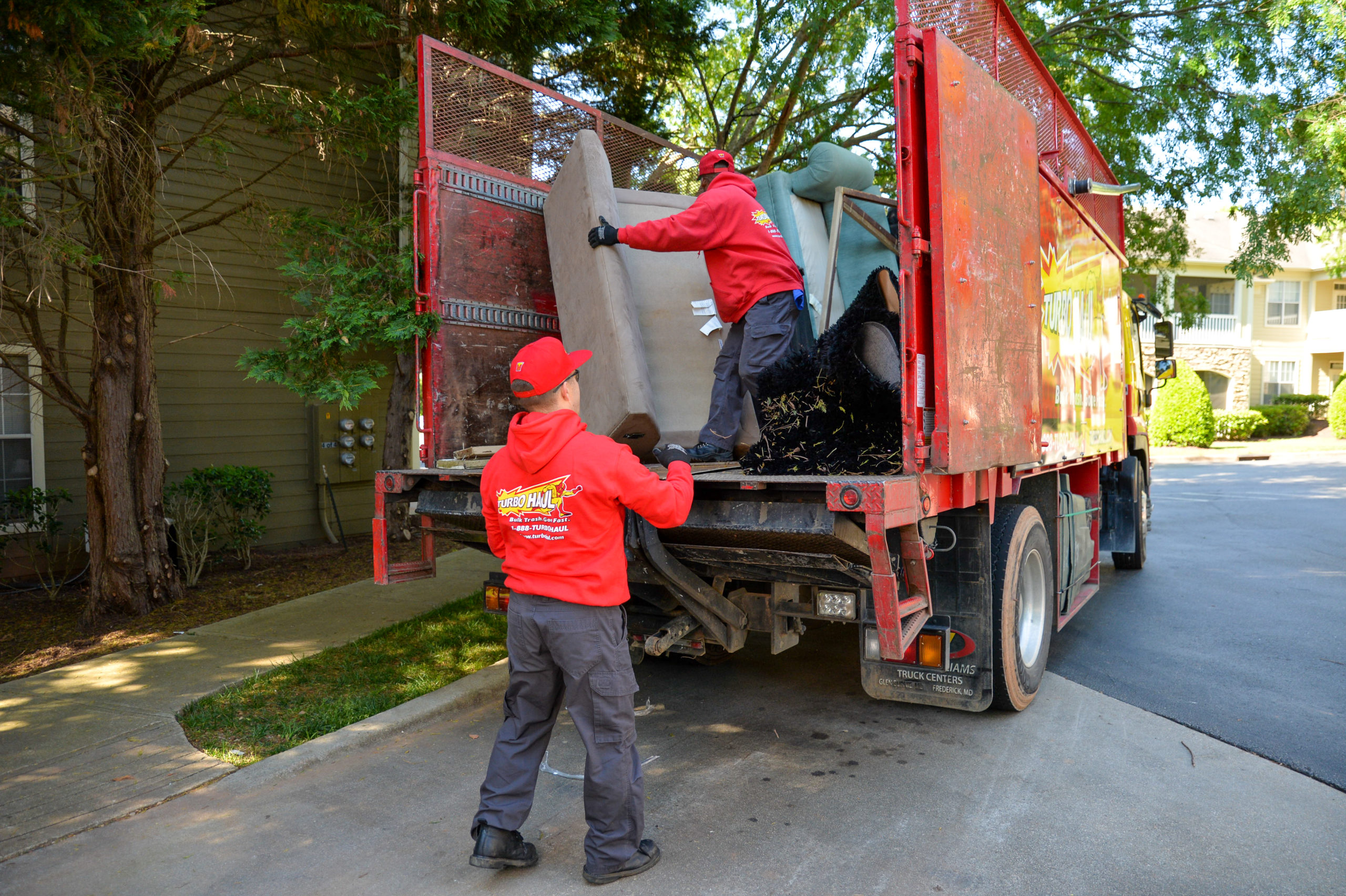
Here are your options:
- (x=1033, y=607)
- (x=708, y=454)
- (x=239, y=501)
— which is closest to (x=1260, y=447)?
(x=1033, y=607)

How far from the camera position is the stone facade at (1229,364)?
31875 mm

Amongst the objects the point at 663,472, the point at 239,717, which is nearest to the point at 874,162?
the point at 663,472

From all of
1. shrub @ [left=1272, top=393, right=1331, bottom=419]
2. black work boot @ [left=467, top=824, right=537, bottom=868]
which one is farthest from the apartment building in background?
black work boot @ [left=467, top=824, right=537, bottom=868]

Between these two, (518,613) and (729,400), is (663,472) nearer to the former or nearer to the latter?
(729,400)

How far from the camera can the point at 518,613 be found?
3.13 meters

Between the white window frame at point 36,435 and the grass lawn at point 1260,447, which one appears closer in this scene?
the white window frame at point 36,435

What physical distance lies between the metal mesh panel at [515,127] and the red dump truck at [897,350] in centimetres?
2

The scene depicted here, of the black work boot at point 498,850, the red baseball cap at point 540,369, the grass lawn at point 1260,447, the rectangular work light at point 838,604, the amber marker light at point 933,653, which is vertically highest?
the red baseball cap at point 540,369

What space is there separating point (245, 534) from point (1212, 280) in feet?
111

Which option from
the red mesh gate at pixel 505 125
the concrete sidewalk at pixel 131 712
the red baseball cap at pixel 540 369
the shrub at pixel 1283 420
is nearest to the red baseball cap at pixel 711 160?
the red mesh gate at pixel 505 125

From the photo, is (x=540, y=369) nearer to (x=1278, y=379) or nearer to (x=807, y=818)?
(x=807, y=818)

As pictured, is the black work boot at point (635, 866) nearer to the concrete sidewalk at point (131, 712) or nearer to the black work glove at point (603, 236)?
the concrete sidewalk at point (131, 712)

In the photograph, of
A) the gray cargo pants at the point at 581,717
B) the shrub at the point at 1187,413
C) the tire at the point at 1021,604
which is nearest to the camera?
the gray cargo pants at the point at 581,717

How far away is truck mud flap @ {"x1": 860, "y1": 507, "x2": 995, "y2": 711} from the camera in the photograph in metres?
4.18
